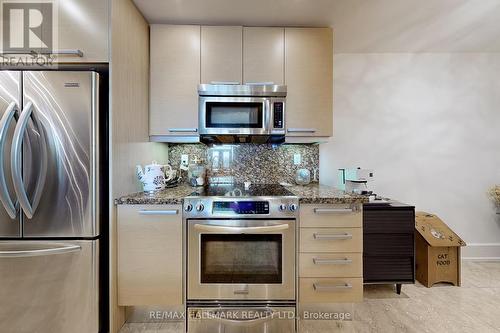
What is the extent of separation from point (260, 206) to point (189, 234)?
530 millimetres

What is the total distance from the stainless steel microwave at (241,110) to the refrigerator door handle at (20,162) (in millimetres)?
1061

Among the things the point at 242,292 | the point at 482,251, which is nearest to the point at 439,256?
the point at 482,251

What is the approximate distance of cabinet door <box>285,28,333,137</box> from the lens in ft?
6.91

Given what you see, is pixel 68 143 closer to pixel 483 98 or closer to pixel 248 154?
pixel 248 154

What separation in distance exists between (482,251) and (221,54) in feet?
12.0

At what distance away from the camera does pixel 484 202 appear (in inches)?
110

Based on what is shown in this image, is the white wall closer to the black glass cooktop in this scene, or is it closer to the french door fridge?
the black glass cooktop

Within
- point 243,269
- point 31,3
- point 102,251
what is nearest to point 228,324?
point 243,269

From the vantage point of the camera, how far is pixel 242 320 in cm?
160

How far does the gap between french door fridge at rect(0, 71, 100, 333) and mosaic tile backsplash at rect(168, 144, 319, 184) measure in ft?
3.52

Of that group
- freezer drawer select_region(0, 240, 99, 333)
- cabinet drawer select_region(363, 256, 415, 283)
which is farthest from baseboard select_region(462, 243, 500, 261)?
freezer drawer select_region(0, 240, 99, 333)

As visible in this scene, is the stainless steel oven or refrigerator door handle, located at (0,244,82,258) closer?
refrigerator door handle, located at (0,244,82,258)

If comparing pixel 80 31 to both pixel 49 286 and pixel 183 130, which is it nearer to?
pixel 183 130

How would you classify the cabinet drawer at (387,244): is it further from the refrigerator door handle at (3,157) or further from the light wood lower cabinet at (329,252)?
the refrigerator door handle at (3,157)
